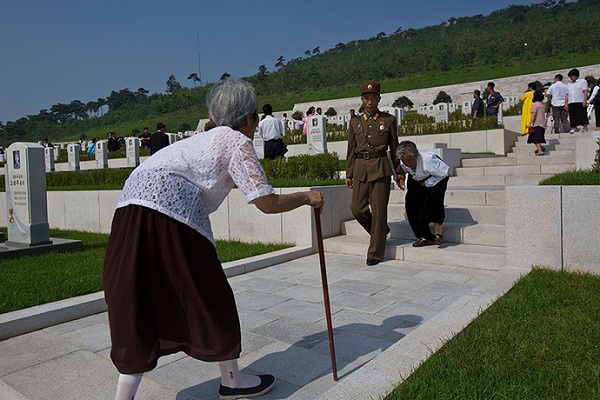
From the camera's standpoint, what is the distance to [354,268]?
19.8ft

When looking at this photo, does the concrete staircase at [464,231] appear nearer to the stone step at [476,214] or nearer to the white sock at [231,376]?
the stone step at [476,214]

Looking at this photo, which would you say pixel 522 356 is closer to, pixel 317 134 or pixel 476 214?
pixel 476 214

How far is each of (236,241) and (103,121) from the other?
79.0 metres

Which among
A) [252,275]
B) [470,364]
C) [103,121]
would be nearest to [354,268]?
[252,275]

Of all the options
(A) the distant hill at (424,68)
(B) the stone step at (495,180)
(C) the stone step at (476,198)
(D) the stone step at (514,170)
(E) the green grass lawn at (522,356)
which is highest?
(A) the distant hill at (424,68)

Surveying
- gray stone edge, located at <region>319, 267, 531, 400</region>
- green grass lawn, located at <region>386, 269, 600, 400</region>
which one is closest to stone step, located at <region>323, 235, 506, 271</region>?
gray stone edge, located at <region>319, 267, 531, 400</region>

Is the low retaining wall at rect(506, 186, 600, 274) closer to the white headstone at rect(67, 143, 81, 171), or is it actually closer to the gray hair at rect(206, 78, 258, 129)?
the gray hair at rect(206, 78, 258, 129)

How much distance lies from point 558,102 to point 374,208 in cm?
1008

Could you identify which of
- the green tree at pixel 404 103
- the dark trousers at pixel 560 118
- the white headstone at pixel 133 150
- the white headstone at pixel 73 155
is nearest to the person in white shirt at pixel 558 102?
the dark trousers at pixel 560 118

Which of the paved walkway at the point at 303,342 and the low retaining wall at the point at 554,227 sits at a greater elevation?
the low retaining wall at the point at 554,227

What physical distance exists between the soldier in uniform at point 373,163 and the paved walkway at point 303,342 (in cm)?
72

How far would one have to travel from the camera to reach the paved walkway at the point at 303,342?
290 cm

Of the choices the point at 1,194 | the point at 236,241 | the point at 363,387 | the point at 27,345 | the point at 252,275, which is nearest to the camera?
the point at 363,387

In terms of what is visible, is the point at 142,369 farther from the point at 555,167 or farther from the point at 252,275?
the point at 555,167
